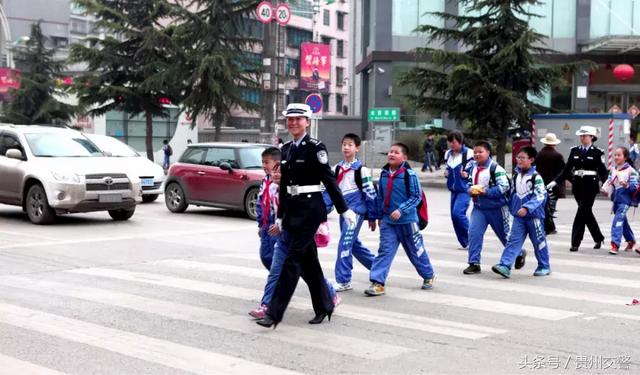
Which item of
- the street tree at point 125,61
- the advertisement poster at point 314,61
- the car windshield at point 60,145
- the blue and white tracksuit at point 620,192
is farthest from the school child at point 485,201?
the advertisement poster at point 314,61

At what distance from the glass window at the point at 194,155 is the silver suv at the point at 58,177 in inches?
88.2

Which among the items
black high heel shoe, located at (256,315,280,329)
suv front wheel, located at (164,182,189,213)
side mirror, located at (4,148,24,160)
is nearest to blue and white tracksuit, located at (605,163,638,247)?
black high heel shoe, located at (256,315,280,329)

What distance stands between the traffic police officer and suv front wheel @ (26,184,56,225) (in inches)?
369

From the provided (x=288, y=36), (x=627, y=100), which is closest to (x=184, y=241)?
(x=627, y=100)

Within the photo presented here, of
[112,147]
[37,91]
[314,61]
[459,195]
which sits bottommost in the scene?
[459,195]

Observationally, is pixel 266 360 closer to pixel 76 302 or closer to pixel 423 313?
pixel 423 313

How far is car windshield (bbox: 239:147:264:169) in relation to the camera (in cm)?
1748

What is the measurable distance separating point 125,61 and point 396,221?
104 feet

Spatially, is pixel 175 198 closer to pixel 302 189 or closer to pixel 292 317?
pixel 292 317

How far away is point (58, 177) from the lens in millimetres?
15320

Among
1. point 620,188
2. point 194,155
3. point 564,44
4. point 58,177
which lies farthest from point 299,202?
point 564,44

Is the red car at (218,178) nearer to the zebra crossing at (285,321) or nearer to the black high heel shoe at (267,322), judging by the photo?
the zebra crossing at (285,321)

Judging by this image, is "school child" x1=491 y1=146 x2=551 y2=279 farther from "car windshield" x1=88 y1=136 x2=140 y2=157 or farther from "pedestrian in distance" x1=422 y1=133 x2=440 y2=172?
"pedestrian in distance" x1=422 y1=133 x2=440 y2=172

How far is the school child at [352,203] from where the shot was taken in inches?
353
